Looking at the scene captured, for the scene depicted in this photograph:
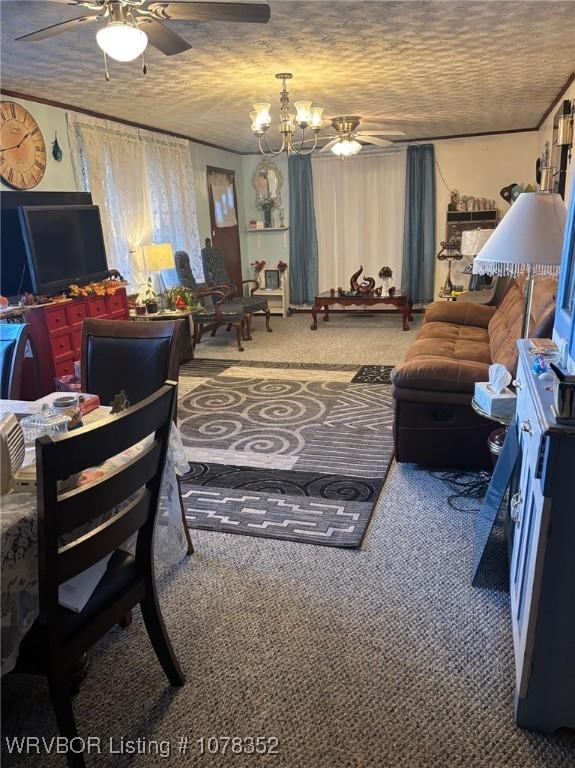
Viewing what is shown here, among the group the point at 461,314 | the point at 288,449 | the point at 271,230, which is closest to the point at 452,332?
the point at 461,314

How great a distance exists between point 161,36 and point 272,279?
5584 mm

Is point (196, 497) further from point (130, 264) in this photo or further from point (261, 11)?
point (130, 264)

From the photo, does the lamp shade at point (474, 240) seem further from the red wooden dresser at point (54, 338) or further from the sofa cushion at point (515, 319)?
the red wooden dresser at point (54, 338)

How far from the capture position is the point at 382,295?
22.1 ft

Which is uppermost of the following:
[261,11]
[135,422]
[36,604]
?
[261,11]

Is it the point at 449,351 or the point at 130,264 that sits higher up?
the point at 130,264

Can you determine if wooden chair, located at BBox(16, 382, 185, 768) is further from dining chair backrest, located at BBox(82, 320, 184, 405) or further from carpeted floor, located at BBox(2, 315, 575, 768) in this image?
dining chair backrest, located at BBox(82, 320, 184, 405)

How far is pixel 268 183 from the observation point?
7.80m

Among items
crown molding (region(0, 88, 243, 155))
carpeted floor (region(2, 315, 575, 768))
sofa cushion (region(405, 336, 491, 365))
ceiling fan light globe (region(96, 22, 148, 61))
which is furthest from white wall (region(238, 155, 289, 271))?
carpeted floor (region(2, 315, 575, 768))

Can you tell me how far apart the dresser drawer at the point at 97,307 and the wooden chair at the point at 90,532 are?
10.2 feet

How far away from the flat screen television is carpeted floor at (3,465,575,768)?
8.90 ft

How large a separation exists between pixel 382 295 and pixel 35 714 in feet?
19.3

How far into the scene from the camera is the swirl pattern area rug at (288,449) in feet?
8.34

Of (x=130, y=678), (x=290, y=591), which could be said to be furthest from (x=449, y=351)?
(x=130, y=678)
